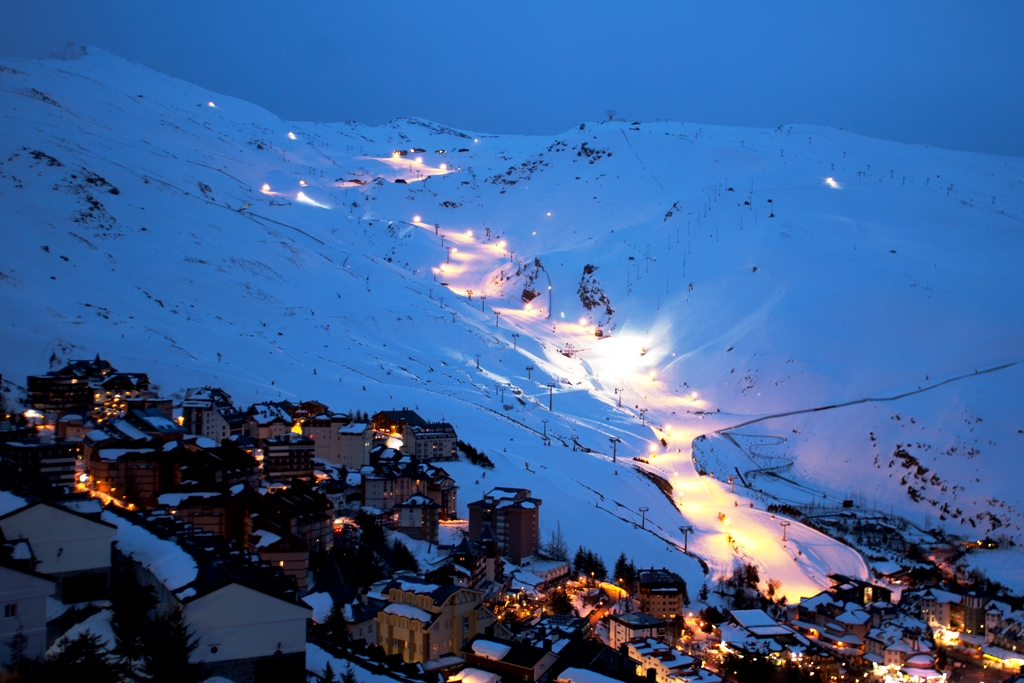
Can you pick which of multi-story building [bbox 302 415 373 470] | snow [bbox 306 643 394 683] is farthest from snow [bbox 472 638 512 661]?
multi-story building [bbox 302 415 373 470]

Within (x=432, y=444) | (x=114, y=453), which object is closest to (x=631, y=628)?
(x=432, y=444)

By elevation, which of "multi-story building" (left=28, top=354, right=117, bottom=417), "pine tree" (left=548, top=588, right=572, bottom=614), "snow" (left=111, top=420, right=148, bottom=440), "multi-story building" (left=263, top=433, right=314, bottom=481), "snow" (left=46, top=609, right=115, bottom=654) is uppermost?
"multi-story building" (left=28, top=354, right=117, bottom=417)

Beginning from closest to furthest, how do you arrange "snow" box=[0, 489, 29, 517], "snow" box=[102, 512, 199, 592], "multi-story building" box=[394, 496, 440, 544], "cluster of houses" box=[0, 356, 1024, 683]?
"cluster of houses" box=[0, 356, 1024, 683] < "snow" box=[102, 512, 199, 592] < "snow" box=[0, 489, 29, 517] < "multi-story building" box=[394, 496, 440, 544]

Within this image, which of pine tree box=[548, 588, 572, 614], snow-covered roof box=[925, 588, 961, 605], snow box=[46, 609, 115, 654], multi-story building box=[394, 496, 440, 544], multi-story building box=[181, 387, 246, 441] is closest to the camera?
snow box=[46, 609, 115, 654]

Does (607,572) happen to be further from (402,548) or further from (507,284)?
(507,284)

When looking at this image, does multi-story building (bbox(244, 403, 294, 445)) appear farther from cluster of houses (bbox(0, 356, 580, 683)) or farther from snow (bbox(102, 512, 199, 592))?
snow (bbox(102, 512, 199, 592))

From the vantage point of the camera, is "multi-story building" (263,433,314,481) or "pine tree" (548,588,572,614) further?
"multi-story building" (263,433,314,481)

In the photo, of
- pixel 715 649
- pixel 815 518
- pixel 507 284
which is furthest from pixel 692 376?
pixel 715 649

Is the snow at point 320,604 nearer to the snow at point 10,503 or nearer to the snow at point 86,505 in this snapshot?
the snow at point 86,505

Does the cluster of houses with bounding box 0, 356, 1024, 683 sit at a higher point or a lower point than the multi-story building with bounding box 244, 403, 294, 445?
lower
